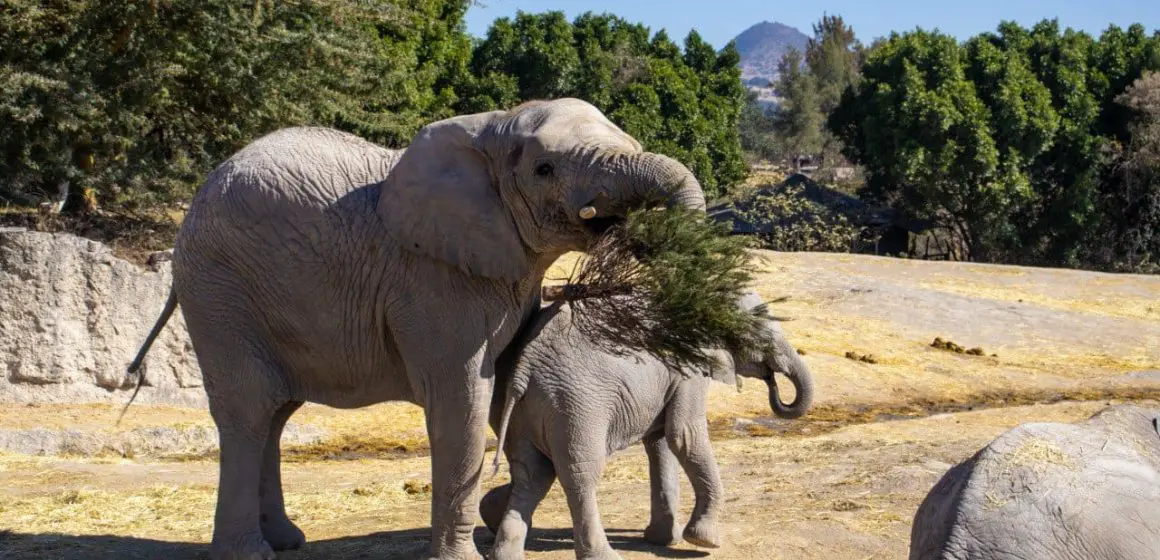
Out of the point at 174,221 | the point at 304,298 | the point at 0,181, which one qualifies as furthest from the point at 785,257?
the point at 304,298

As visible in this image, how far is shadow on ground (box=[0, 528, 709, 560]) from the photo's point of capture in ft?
24.0

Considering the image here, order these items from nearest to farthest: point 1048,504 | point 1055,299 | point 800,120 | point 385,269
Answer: point 1048,504 → point 385,269 → point 1055,299 → point 800,120

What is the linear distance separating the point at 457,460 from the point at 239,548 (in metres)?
1.20

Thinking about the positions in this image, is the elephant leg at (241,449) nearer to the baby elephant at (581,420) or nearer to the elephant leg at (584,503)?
the baby elephant at (581,420)

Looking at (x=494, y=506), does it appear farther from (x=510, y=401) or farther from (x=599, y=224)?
(x=599, y=224)

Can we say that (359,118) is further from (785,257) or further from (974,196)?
(974,196)

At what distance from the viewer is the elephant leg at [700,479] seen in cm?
748

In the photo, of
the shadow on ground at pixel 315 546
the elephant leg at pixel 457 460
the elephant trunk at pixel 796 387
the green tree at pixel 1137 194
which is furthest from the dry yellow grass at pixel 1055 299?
the elephant leg at pixel 457 460

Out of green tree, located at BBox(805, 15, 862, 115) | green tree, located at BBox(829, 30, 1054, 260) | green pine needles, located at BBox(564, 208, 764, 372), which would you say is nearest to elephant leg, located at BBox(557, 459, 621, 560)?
green pine needles, located at BBox(564, 208, 764, 372)

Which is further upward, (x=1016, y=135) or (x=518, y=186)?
(x=1016, y=135)

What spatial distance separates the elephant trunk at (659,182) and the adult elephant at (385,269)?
4.7 inches

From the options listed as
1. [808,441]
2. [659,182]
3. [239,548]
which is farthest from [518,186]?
[808,441]

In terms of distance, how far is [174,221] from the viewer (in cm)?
1631

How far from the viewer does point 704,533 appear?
7516mm
